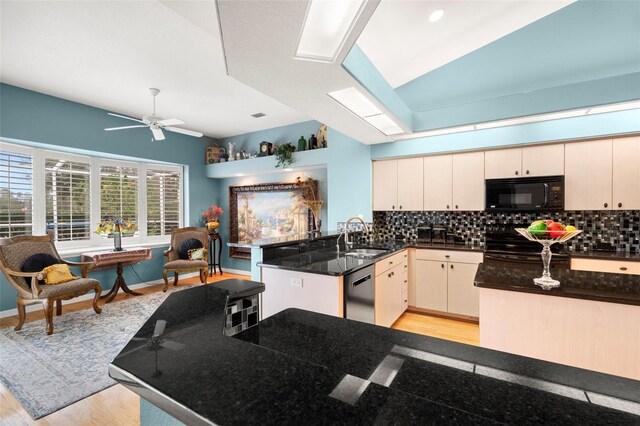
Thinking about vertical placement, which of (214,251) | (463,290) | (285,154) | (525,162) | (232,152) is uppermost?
(232,152)

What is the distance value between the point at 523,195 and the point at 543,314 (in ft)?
7.13

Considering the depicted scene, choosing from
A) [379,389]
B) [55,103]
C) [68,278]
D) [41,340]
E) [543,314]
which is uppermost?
[55,103]

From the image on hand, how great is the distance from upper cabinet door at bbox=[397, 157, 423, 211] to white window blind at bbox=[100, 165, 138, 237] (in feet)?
15.6

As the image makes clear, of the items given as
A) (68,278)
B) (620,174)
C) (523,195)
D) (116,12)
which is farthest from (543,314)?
(68,278)

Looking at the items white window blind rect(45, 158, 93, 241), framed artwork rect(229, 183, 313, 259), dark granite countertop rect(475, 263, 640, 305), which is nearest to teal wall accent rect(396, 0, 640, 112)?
dark granite countertop rect(475, 263, 640, 305)

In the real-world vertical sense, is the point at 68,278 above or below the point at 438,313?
above

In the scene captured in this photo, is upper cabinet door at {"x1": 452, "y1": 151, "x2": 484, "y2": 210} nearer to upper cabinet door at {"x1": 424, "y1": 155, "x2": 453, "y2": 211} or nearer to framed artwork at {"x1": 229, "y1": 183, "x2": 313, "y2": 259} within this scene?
upper cabinet door at {"x1": 424, "y1": 155, "x2": 453, "y2": 211}

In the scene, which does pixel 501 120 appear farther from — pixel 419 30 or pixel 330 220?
pixel 330 220

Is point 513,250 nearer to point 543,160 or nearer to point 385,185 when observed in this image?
point 543,160

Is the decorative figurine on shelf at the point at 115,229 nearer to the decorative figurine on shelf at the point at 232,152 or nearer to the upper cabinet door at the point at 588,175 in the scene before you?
the decorative figurine on shelf at the point at 232,152

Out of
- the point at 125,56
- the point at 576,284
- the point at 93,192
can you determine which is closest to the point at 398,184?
the point at 576,284

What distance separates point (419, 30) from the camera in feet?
9.53

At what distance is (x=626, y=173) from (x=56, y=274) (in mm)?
6525

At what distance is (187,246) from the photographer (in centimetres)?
547
